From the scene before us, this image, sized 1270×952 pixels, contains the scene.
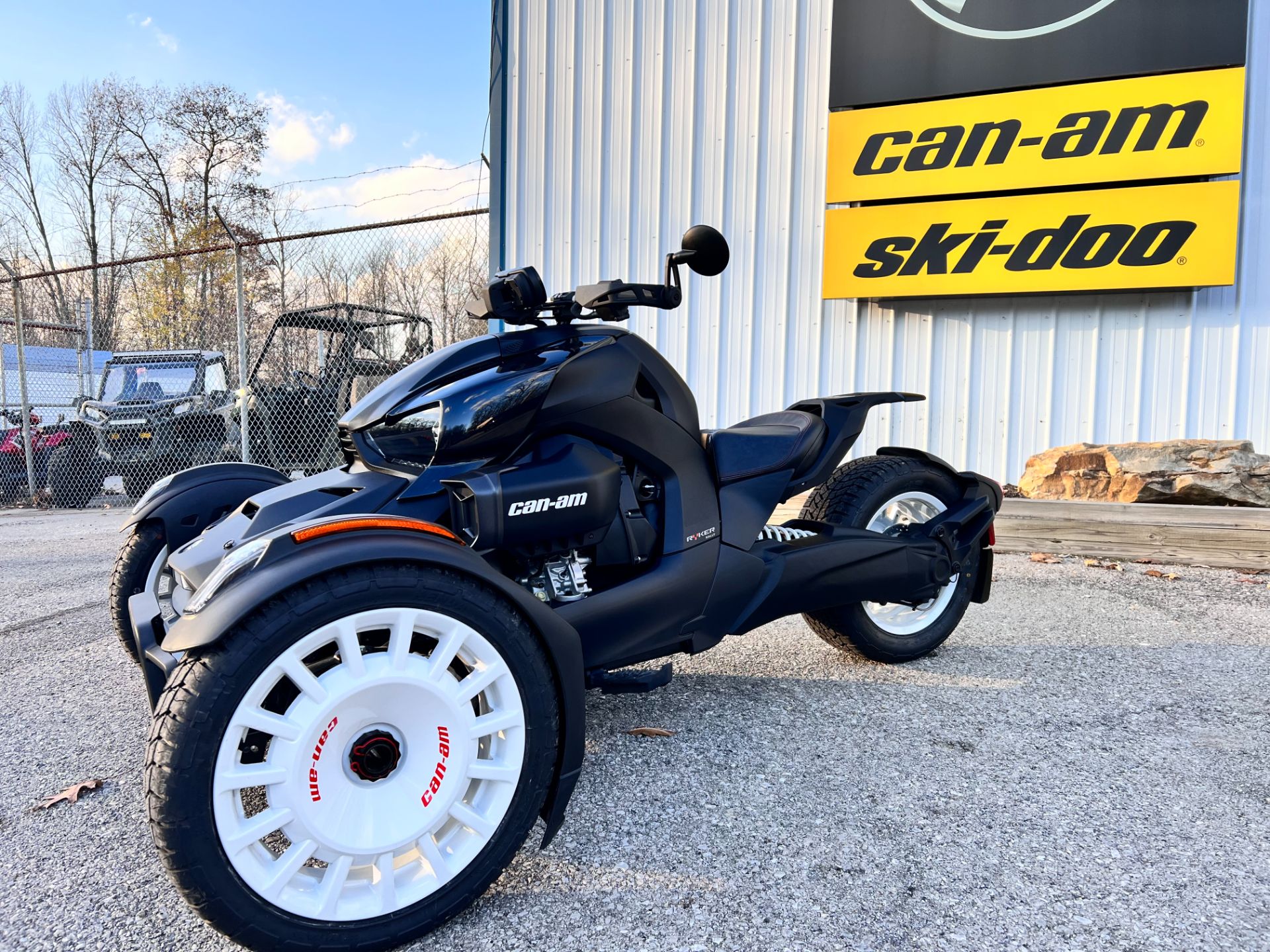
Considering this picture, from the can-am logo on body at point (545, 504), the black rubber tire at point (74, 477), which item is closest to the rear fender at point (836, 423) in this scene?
the can-am logo on body at point (545, 504)

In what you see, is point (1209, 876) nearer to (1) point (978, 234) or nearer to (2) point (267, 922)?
(2) point (267, 922)

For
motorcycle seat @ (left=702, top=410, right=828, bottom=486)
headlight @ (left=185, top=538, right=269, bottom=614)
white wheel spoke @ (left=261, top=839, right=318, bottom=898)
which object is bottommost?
white wheel spoke @ (left=261, top=839, right=318, bottom=898)

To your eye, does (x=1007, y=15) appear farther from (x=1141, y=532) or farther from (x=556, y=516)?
(x=556, y=516)

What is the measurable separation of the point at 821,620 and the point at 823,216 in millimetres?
4391

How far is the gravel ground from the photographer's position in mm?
1427

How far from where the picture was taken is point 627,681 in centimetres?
198

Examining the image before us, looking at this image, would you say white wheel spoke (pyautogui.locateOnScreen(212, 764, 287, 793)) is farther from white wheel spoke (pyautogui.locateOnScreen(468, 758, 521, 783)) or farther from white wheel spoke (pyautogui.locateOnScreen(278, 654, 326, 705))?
white wheel spoke (pyautogui.locateOnScreen(468, 758, 521, 783))

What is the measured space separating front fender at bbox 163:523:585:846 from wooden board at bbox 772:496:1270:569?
13.7 feet

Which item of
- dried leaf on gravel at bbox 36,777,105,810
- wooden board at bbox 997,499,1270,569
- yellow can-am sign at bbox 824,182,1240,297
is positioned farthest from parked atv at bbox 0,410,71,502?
wooden board at bbox 997,499,1270,569

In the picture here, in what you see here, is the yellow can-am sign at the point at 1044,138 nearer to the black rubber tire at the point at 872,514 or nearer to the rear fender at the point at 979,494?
the rear fender at the point at 979,494

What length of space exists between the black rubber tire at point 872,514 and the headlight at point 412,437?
1.48 metres

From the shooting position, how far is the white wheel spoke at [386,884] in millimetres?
1345

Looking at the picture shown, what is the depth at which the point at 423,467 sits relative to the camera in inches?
71.4

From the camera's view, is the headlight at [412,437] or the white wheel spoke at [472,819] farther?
the headlight at [412,437]
